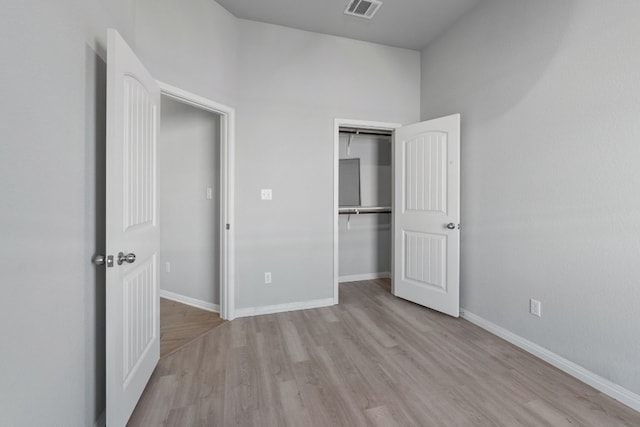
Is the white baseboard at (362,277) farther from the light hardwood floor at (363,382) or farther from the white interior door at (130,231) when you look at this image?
the white interior door at (130,231)

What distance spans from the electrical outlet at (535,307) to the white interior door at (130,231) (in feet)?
9.02

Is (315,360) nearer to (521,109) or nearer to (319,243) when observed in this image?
(319,243)

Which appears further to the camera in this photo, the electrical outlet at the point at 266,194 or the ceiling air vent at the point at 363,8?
the electrical outlet at the point at 266,194

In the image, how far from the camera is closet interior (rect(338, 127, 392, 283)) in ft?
14.1

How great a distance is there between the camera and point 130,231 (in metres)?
1.56

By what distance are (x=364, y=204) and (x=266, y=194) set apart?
1.76 m

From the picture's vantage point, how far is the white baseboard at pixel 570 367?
177 centimetres

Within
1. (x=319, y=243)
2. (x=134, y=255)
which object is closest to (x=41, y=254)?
(x=134, y=255)

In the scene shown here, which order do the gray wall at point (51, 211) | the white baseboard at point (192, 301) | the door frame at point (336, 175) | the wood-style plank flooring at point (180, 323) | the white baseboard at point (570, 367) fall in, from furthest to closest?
the door frame at point (336, 175)
the white baseboard at point (192, 301)
the wood-style plank flooring at point (180, 323)
the white baseboard at point (570, 367)
the gray wall at point (51, 211)

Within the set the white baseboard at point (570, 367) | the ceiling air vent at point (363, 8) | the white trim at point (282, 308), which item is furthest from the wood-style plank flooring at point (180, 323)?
the ceiling air vent at point (363, 8)

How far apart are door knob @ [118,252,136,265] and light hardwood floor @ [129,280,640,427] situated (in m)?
0.88

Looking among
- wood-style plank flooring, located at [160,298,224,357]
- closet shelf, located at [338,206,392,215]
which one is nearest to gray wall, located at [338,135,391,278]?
closet shelf, located at [338,206,392,215]

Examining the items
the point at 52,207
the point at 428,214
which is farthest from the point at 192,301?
the point at 428,214

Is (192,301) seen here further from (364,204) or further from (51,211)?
(364,204)
